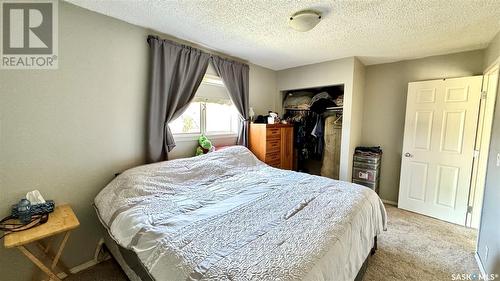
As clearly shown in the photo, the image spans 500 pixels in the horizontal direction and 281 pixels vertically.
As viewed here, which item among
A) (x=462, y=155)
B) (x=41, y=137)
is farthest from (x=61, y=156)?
(x=462, y=155)

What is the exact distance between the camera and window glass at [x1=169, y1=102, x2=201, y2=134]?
108 inches

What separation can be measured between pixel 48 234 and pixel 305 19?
2565 mm

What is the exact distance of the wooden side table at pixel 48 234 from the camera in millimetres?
1338

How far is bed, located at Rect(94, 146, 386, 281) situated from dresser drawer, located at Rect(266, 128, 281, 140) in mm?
1077

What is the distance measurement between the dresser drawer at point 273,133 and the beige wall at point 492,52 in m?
2.60

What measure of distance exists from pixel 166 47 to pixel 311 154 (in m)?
3.01

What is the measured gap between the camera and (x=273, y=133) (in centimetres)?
349

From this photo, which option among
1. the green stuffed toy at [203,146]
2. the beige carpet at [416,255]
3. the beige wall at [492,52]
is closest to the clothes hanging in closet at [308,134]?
the beige carpet at [416,255]

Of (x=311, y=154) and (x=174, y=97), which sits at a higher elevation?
(x=174, y=97)

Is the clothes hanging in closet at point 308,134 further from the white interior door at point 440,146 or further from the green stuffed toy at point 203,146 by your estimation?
the green stuffed toy at point 203,146

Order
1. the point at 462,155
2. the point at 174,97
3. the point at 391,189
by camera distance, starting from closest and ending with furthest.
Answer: the point at 174,97 → the point at 462,155 → the point at 391,189

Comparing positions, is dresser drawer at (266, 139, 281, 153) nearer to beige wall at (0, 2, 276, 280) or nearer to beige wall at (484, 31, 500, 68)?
beige wall at (0, 2, 276, 280)

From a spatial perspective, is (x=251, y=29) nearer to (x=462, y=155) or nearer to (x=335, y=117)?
(x=335, y=117)

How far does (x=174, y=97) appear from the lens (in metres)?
2.51
